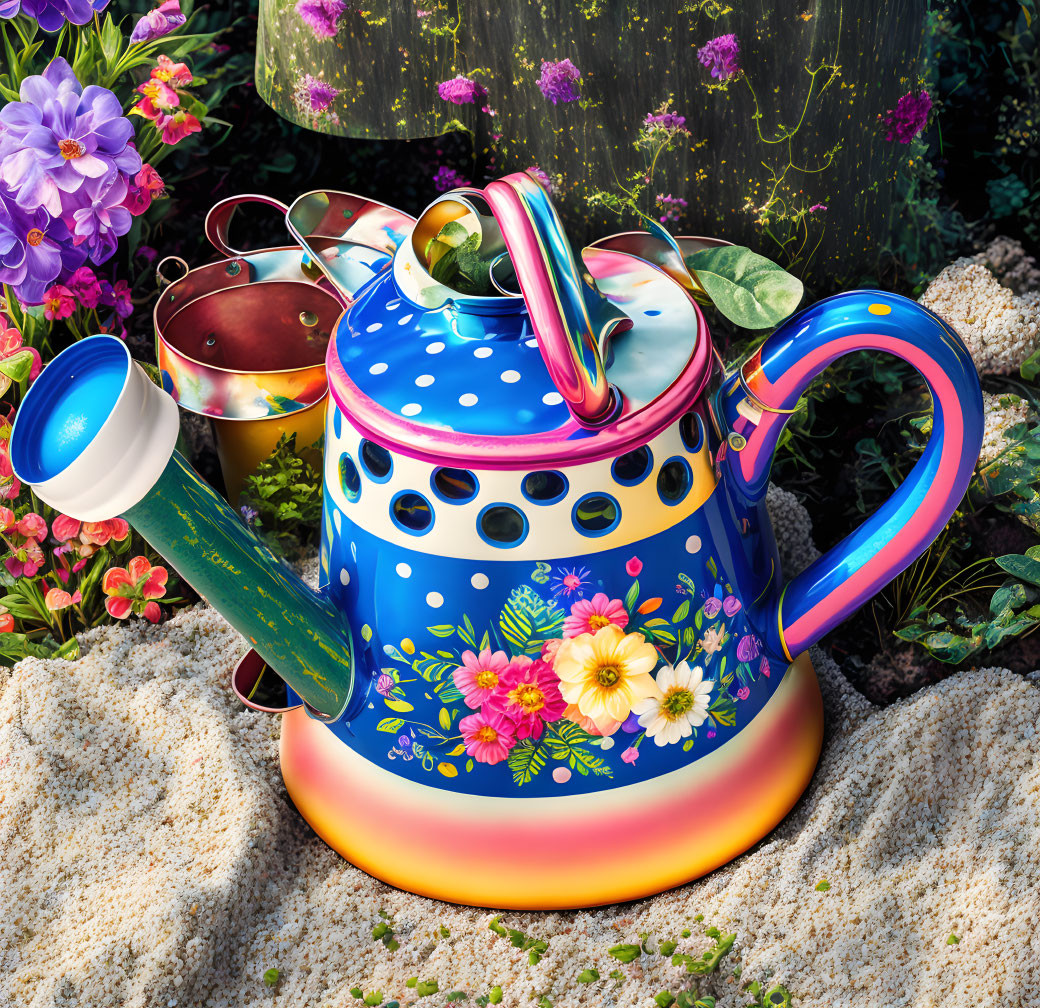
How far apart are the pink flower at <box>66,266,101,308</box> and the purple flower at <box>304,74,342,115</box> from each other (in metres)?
0.37

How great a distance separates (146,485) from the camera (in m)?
0.74

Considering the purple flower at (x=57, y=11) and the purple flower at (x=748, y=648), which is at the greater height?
the purple flower at (x=57, y=11)

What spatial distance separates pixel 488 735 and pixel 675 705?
0.16 m

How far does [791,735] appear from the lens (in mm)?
1029

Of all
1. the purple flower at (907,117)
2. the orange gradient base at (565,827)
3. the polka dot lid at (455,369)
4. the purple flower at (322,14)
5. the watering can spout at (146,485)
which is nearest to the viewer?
the watering can spout at (146,485)

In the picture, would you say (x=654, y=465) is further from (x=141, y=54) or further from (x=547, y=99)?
(x=141, y=54)

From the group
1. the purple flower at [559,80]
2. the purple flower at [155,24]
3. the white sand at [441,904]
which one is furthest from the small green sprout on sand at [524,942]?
the purple flower at [155,24]

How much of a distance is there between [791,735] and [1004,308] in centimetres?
63

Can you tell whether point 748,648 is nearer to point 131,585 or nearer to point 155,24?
point 131,585

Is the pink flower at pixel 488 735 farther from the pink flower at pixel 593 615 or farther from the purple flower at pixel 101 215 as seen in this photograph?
the purple flower at pixel 101 215

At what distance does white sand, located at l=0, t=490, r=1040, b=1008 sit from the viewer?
92 cm

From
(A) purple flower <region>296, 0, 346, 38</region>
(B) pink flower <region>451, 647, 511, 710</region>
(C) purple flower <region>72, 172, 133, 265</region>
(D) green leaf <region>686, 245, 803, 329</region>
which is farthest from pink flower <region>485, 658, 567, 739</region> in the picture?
(A) purple flower <region>296, 0, 346, 38</region>

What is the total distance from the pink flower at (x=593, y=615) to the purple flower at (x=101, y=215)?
0.67 m

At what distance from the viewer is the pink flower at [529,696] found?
87 centimetres
